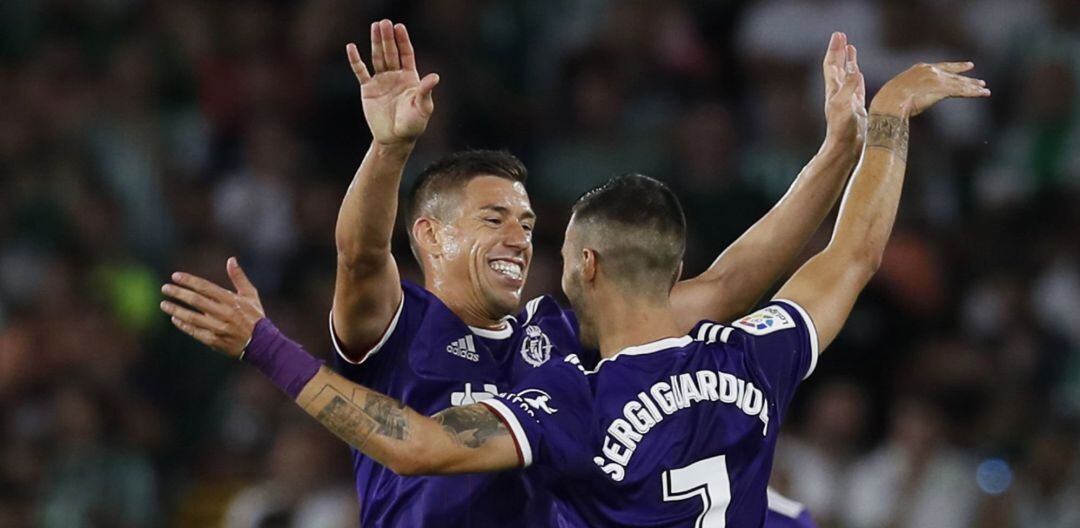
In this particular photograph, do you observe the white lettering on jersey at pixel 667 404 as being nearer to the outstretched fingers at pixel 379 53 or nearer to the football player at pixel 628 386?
the football player at pixel 628 386

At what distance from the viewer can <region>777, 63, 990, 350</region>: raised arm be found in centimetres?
522

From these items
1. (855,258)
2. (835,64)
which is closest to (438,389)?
(855,258)

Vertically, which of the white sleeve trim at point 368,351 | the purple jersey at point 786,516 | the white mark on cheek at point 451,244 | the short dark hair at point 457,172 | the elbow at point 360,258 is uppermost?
the short dark hair at point 457,172

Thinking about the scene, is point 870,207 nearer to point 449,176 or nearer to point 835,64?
point 835,64

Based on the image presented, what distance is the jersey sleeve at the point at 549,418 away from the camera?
464 cm

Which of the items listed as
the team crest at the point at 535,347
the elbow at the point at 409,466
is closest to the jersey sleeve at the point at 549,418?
the elbow at the point at 409,466

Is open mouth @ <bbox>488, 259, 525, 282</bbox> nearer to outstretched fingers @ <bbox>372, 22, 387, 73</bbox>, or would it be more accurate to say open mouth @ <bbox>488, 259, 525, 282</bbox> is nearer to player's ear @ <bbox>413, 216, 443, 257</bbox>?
player's ear @ <bbox>413, 216, 443, 257</bbox>

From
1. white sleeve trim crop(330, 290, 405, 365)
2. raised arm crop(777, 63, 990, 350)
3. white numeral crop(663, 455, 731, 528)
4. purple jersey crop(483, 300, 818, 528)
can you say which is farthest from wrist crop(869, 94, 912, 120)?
white sleeve trim crop(330, 290, 405, 365)

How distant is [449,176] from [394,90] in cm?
60

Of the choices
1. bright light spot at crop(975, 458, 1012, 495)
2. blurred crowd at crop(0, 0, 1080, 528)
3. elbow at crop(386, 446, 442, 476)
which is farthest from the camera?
blurred crowd at crop(0, 0, 1080, 528)

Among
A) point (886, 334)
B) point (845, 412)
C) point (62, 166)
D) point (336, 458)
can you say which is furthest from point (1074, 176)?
point (62, 166)

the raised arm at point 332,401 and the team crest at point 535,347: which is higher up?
the raised arm at point 332,401

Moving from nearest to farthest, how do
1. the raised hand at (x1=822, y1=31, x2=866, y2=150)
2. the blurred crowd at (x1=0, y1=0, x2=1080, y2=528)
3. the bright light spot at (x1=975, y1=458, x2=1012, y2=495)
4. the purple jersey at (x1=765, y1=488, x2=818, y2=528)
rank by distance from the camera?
the raised hand at (x1=822, y1=31, x2=866, y2=150)
the purple jersey at (x1=765, y1=488, x2=818, y2=528)
the bright light spot at (x1=975, y1=458, x2=1012, y2=495)
the blurred crowd at (x1=0, y1=0, x2=1080, y2=528)

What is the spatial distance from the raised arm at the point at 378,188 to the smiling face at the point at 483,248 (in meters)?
0.37
